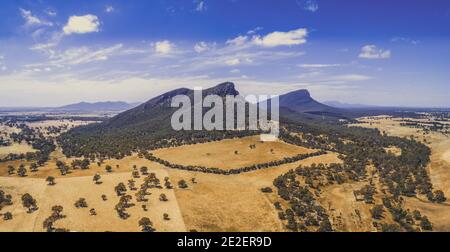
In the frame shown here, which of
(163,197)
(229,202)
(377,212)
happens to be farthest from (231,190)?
(377,212)

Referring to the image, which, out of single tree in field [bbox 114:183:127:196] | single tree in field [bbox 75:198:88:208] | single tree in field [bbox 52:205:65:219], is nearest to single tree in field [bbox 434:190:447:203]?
single tree in field [bbox 114:183:127:196]

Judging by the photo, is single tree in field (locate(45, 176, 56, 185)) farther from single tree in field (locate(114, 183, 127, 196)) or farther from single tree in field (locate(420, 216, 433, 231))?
single tree in field (locate(420, 216, 433, 231))

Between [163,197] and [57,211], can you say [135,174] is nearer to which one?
[163,197]

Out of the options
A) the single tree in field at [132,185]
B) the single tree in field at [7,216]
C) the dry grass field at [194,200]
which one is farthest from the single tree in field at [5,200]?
the single tree in field at [132,185]

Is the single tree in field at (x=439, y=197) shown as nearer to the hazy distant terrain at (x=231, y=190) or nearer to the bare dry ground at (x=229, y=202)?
the hazy distant terrain at (x=231, y=190)

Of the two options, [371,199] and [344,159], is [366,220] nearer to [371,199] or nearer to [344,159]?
[371,199]
